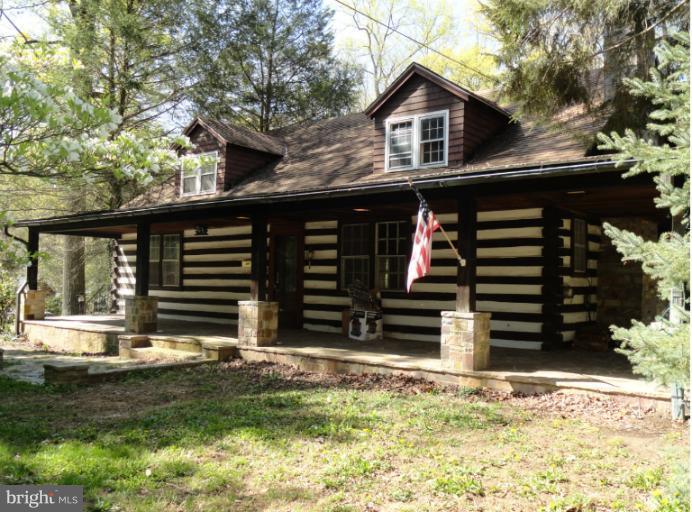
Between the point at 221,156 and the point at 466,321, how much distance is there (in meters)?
9.30

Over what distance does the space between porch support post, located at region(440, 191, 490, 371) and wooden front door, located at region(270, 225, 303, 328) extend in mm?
5977

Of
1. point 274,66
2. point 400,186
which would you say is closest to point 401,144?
point 400,186

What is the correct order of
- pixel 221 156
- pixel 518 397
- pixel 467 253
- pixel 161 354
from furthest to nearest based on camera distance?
pixel 221 156, pixel 161 354, pixel 467 253, pixel 518 397

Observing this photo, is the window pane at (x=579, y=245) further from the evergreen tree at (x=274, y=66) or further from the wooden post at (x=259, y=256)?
the evergreen tree at (x=274, y=66)

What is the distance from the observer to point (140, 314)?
40.1 ft

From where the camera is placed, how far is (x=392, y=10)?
1011 inches

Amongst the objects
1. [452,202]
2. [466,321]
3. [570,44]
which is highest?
[570,44]

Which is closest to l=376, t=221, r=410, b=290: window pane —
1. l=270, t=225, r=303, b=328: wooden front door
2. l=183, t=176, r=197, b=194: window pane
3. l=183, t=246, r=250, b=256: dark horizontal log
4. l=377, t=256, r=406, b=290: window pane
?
l=377, t=256, r=406, b=290: window pane

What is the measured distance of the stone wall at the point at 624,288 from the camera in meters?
11.0

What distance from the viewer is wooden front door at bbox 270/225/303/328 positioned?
13.5 metres

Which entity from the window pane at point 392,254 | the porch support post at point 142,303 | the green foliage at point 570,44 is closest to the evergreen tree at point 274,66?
the porch support post at point 142,303

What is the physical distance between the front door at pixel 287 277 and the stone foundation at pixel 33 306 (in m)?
7.00

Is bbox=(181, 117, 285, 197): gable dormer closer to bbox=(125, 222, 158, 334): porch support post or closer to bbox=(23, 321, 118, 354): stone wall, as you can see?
bbox=(125, 222, 158, 334): porch support post

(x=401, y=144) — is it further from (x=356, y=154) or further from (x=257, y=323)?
(x=257, y=323)
